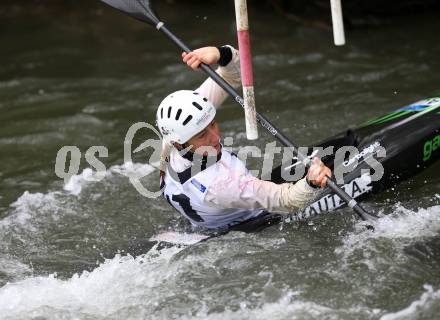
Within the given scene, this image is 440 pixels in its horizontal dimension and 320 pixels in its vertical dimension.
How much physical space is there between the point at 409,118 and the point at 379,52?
3.57 m

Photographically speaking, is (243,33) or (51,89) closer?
(243,33)

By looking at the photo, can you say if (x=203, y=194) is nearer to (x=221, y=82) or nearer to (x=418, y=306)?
(x=221, y=82)

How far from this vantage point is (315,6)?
11344 millimetres

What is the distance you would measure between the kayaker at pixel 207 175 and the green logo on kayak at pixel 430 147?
1482mm

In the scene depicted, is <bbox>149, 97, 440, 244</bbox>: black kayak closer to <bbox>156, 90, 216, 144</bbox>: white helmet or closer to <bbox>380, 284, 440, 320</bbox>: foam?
<bbox>156, 90, 216, 144</bbox>: white helmet

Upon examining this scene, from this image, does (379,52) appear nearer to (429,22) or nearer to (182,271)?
(429,22)

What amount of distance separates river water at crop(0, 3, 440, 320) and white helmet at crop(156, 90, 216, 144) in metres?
0.94

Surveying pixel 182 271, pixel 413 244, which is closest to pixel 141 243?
pixel 182 271

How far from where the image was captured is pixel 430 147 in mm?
6168

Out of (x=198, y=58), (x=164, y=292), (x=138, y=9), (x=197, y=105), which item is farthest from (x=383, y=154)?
(x=138, y=9)

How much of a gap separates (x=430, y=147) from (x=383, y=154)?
1.39 feet

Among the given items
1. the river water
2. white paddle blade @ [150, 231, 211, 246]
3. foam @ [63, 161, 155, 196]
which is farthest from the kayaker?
foam @ [63, 161, 155, 196]

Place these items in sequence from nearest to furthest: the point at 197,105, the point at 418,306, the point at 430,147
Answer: the point at 418,306 → the point at 197,105 → the point at 430,147

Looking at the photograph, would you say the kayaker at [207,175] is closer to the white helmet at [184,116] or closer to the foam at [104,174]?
the white helmet at [184,116]
